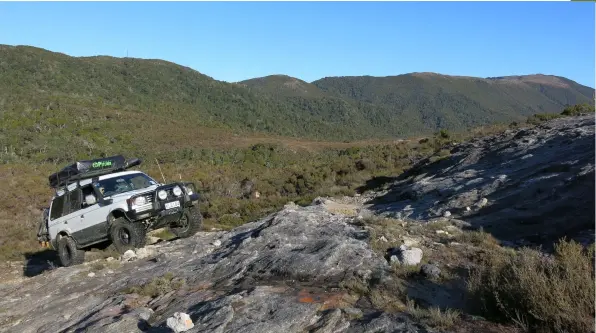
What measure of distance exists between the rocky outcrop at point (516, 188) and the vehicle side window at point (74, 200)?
7952mm

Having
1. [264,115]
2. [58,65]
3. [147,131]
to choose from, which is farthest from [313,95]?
[147,131]

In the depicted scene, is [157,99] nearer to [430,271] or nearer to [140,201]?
[140,201]

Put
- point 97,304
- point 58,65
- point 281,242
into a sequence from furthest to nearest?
point 58,65, point 281,242, point 97,304

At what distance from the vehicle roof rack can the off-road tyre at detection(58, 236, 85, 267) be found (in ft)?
4.34

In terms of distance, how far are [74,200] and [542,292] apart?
10.3m

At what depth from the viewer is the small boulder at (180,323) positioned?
5.43 metres

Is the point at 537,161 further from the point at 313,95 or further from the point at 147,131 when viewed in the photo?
the point at 313,95

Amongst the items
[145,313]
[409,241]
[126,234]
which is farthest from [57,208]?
[409,241]

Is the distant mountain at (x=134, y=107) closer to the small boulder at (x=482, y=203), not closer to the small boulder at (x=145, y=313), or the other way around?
the small boulder at (x=482, y=203)

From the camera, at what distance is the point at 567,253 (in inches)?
213

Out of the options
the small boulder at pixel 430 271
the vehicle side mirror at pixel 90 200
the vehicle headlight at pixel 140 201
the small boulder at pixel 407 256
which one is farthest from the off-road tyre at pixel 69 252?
the small boulder at pixel 430 271

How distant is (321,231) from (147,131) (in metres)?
60.1

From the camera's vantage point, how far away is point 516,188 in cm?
1330

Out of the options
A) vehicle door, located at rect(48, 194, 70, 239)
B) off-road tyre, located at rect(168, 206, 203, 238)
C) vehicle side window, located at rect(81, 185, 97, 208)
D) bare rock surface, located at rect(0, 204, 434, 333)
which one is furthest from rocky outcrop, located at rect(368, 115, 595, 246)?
vehicle door, located at rect(48, 194, 70, 239)
